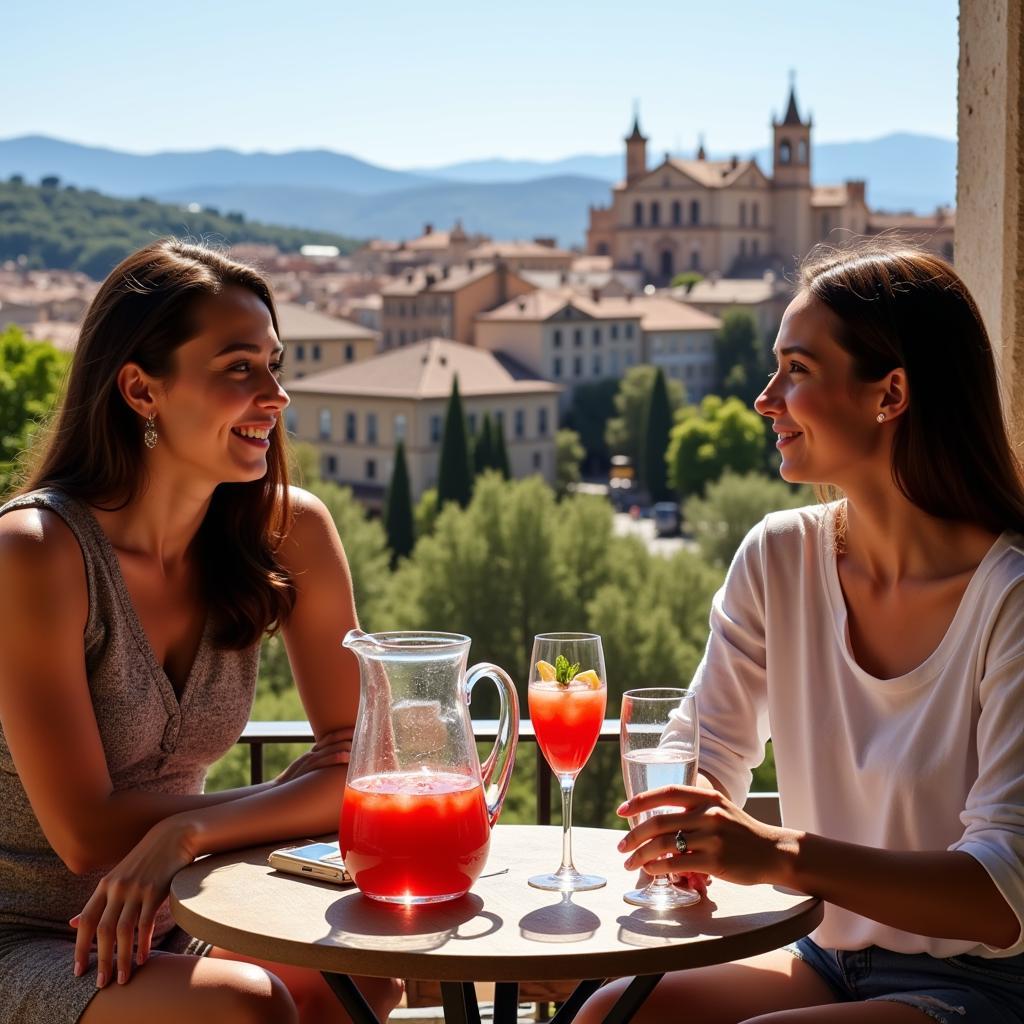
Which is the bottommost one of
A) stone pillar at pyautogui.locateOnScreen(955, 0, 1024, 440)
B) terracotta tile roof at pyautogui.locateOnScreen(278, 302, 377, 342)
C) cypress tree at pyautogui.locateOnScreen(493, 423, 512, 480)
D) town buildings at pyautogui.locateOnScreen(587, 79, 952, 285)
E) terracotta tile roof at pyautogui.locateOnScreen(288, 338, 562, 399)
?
cypress tree at pyautogui.locateOnScreen(493, 423, 512, 480)

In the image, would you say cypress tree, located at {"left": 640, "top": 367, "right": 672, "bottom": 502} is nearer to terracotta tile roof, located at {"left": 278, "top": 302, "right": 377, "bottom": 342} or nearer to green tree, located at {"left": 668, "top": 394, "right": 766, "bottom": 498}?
green tree, located at {"left": 668, "top": 394, "right": 766, "bottom": 498}

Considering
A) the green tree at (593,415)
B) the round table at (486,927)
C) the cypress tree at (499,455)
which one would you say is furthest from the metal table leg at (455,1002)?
the green tree at (593,415)

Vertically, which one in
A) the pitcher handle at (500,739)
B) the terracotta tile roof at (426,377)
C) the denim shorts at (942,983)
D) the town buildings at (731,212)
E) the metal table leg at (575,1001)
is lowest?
the terracotta tile roof at (426,377)

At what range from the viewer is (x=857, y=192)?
7231 centimetres

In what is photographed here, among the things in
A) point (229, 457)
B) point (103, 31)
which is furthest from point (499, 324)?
point (103, 31)

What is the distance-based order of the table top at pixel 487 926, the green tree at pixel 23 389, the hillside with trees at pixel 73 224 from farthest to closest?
the hillside with trees at pixel 73 224 < the green tree at pixel 23 389 < the table top at pixel 487 926

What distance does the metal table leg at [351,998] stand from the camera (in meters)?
1.38

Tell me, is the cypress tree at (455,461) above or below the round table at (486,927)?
below

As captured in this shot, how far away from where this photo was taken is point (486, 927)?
1.31 m

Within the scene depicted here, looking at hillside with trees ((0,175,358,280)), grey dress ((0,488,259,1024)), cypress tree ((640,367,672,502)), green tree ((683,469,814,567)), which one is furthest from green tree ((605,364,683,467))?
hillside with trees ((0,175,358,280))

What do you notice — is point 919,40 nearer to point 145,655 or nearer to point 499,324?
point 499,324

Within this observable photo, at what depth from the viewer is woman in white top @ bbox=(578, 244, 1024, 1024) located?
1400mm

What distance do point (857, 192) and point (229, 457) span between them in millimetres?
73936

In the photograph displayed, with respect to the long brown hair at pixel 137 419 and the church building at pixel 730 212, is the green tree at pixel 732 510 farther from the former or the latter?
the church building at pixel 730 212
